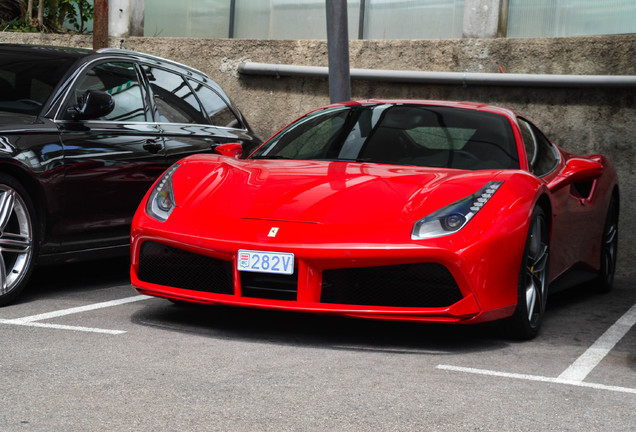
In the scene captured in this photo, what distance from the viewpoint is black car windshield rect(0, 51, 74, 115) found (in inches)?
241

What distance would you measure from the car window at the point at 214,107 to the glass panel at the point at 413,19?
3343 mm

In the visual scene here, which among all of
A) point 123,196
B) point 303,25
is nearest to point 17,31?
point 303,25

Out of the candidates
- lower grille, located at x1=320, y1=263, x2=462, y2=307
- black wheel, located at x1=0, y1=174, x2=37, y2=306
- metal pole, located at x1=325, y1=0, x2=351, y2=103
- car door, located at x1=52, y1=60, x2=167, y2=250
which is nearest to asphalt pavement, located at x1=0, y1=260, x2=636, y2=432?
black wheel, located at x1=0, y1=174, x2=37, y2=306

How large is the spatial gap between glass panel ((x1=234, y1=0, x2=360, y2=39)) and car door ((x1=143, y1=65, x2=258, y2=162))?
3516 mm

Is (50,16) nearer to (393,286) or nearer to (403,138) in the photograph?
(403,138)

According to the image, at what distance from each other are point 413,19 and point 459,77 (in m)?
1.22

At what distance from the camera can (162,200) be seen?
522cm

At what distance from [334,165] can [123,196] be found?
1626mm

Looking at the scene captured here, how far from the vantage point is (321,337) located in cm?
500

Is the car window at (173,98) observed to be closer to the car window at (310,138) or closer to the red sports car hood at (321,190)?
the car window at (310,138)

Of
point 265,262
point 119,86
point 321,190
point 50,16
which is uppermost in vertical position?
point 50,16

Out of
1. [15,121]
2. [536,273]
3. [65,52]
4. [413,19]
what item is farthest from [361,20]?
[536,273]

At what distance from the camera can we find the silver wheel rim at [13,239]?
17.9 feet

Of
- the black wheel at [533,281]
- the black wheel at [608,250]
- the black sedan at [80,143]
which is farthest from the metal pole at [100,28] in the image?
the black wheel at [533,281]
